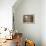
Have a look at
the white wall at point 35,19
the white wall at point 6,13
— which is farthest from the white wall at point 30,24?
the white wall at point 6,13

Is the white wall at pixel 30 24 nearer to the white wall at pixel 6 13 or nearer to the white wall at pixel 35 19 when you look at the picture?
the white wall at pixel 35 19

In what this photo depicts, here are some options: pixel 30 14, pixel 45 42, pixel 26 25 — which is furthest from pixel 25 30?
pixel 45 42

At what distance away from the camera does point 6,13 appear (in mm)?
4477

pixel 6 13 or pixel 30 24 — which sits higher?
pixel 6 13

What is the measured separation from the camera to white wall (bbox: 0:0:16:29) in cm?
443

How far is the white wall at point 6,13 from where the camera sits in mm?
4434

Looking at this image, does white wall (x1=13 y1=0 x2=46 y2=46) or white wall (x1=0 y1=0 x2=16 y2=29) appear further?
white wall (x1=13 y1=0 x2=46 y2=46)

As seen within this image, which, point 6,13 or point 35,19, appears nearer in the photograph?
point 6,13

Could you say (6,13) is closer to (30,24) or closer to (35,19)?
(30,24)

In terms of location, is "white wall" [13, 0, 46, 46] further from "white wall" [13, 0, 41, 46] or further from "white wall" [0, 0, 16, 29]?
"white wall" [0, 0, 16, 29]

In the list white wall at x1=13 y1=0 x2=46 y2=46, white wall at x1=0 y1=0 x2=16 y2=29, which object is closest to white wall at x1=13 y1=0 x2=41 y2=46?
white wall at x1=13 y1=0 x2=46 y2=46

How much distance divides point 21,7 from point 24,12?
284 mm

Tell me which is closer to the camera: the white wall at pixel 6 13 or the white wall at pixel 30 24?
the white wall at pixel 6 13

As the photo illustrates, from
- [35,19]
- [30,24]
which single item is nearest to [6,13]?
[30,24]
